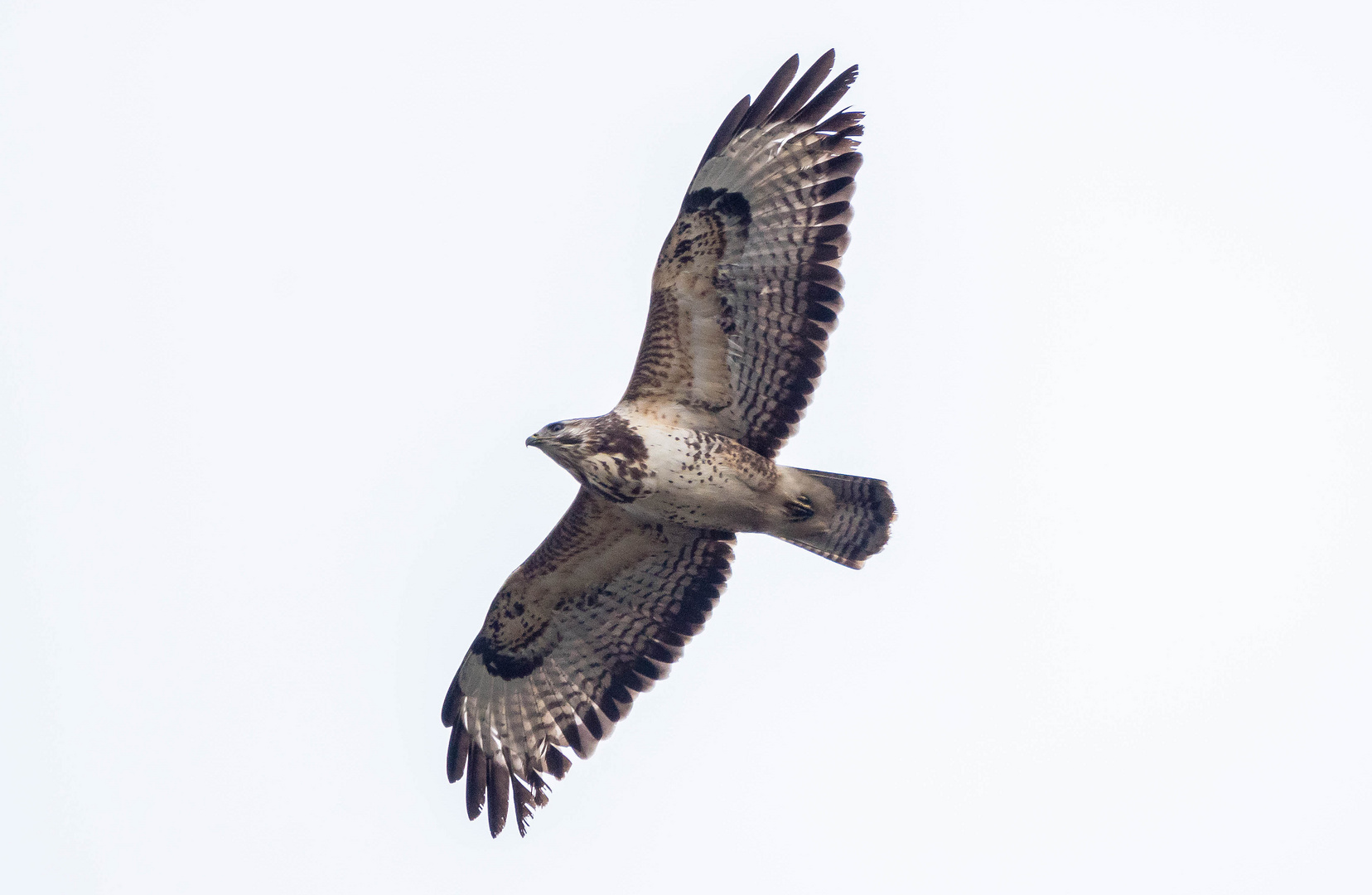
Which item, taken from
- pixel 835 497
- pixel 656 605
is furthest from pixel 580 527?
pixel 835 497

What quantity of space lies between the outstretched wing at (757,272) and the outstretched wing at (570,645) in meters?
0.90

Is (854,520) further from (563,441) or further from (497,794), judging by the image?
(497,794)

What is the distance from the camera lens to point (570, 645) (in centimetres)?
1170

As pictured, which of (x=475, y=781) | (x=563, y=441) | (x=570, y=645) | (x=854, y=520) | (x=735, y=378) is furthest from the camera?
(x=475, y=781)

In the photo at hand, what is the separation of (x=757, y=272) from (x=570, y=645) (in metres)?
2.79

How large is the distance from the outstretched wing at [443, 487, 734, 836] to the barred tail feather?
0.70m

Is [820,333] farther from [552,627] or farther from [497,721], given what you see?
[497,721]

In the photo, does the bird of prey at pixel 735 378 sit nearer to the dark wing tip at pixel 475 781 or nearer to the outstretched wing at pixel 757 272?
the outstretched wing at pixel 757 272

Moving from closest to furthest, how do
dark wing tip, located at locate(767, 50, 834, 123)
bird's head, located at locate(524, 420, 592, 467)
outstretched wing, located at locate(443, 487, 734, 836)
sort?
bird's head, located at locate(524, 420, 592, 467) → dark wing tip, located at locate(767, 50, 834, 123) → outstretched wing, located at locate(443, 487, 734, 836)

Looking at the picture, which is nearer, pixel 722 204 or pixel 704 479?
pixel 704 479

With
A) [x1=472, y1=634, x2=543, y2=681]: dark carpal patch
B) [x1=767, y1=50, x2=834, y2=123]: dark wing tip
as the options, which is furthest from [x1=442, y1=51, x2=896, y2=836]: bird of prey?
[x1=472, y1=634, x2=543, y2=681]: dark carpal patch

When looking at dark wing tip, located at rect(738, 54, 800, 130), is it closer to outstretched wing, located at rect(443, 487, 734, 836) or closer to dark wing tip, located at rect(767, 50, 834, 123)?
dark wing tip, located at rect(767, 50, 834, 123)

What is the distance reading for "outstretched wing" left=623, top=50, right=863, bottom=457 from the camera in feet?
35.2

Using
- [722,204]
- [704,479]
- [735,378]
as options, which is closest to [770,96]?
[722,204]
